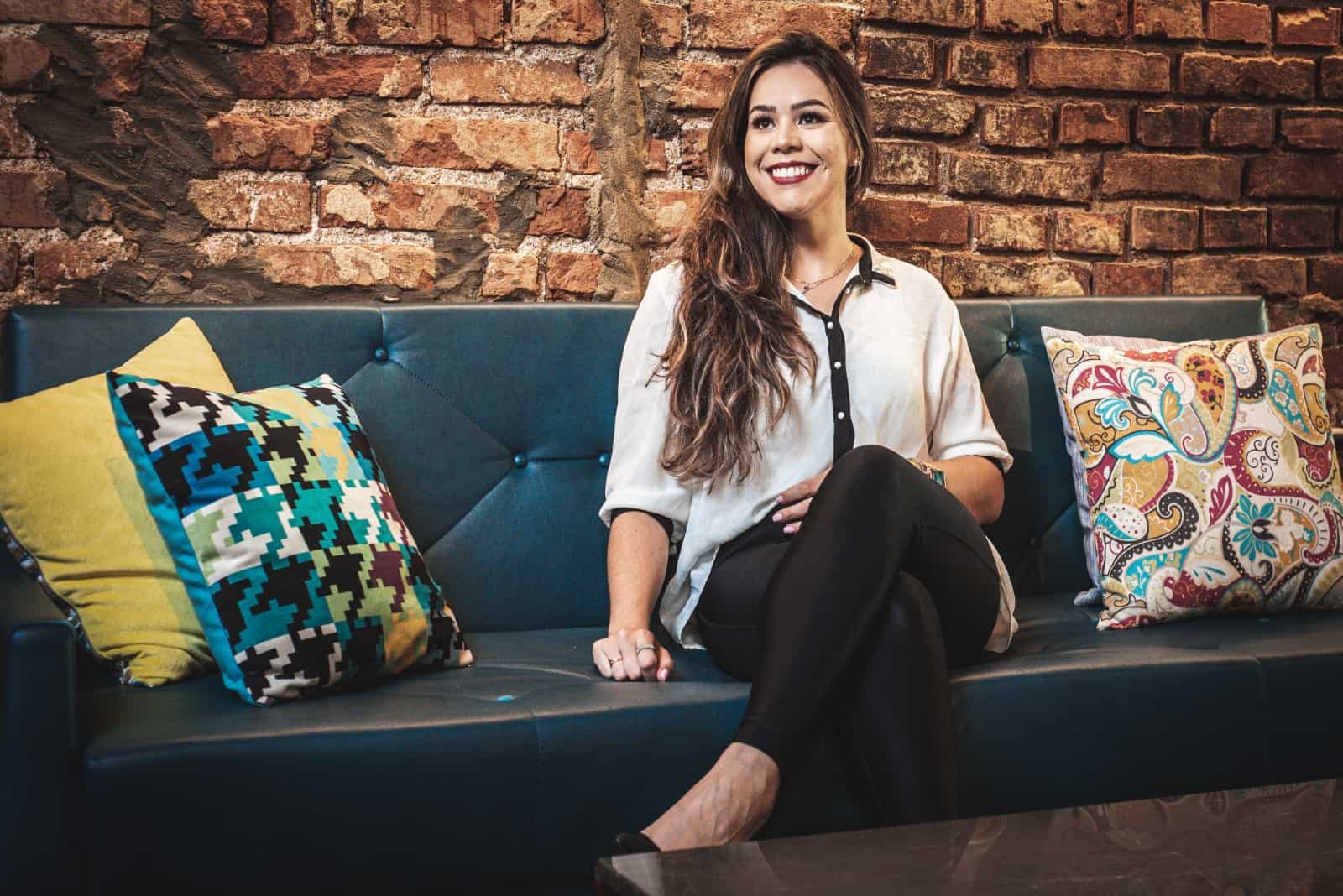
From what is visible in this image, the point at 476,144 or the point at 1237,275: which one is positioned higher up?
the point at 476,144

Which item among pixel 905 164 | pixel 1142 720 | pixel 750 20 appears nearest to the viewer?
pixel 1142 720

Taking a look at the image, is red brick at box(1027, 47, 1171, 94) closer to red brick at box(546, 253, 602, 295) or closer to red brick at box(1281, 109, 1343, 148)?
red brick at box(1281, 109, 1343, 148)

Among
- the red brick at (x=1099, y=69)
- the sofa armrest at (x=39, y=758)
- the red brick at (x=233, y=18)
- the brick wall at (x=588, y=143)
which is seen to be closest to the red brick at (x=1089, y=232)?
the brick wall at (x=588, y=143)

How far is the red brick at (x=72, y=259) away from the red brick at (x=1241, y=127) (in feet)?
6.62

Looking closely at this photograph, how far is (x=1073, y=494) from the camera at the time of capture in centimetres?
207

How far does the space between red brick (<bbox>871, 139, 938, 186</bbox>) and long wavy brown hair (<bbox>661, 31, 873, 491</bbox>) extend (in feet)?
1.06

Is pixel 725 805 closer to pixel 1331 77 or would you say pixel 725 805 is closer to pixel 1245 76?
pixel 1245 76

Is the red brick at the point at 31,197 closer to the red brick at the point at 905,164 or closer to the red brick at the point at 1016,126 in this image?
the red brick at the point at 905,164

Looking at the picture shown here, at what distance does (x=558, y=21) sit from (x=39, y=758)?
1.44 m

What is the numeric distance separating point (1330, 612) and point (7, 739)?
Result: 1.72m

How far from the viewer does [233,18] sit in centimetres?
199

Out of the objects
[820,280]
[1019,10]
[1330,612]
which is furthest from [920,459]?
[1019,10]

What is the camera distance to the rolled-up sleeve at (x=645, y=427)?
1.75 metres

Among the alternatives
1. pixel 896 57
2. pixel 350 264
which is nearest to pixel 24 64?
pixel 350 264
